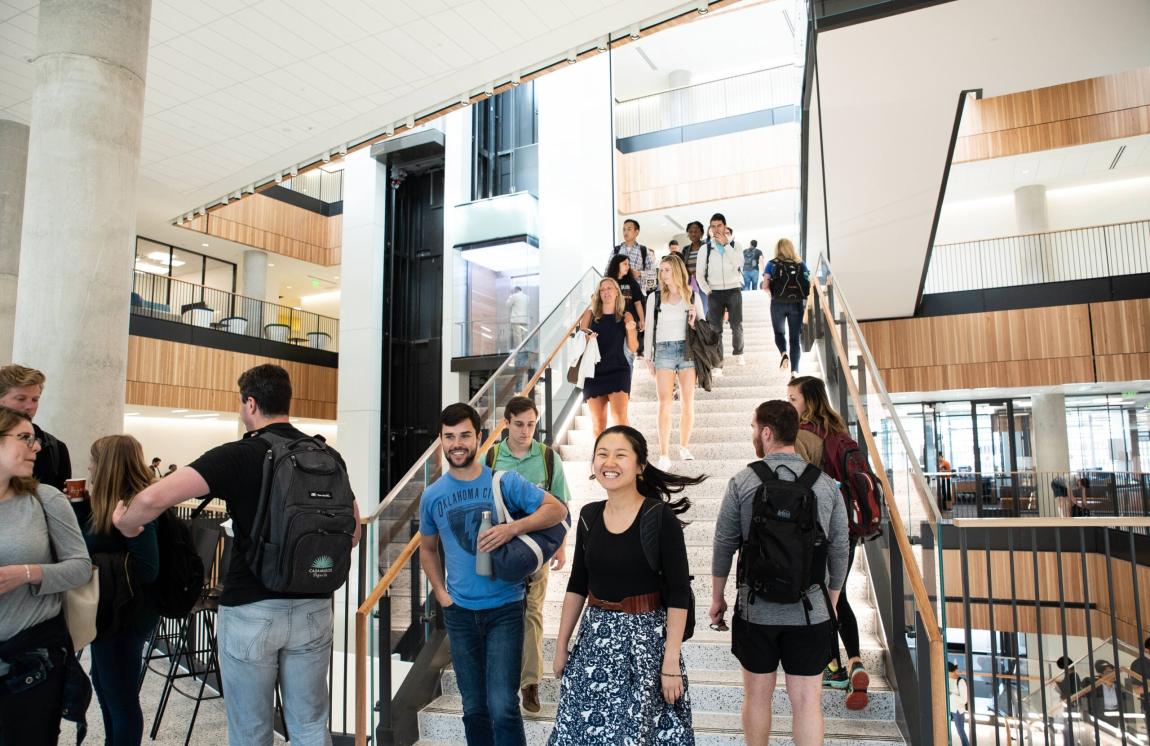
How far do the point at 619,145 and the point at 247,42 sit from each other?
11.9 meters

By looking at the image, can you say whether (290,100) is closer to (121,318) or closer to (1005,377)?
(121,318)

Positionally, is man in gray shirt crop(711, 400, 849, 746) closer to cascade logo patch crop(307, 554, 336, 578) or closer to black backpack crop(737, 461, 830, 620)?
black backpack crop(737, 461, 830, 620)

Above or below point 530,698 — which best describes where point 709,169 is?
above

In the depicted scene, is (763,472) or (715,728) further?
(715,728)

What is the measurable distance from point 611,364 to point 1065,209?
17.3 m

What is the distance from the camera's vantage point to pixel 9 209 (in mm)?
9867

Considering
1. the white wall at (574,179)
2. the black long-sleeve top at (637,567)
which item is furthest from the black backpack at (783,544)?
the white wall at (574,179)

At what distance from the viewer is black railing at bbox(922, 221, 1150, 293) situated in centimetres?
1501

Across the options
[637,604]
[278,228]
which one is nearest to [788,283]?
[637,604]

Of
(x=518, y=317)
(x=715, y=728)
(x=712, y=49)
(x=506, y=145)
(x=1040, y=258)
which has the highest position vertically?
(x=712, y=49)

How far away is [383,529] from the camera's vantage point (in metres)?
4.16

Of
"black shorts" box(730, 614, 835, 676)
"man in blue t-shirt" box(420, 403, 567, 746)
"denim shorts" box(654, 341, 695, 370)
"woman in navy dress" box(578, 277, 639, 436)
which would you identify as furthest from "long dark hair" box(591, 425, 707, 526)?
"denim shorts" box(654, 341, 695, 370)

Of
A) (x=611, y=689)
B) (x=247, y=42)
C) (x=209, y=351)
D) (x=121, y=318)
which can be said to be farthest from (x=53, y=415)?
(x=209, y=351)

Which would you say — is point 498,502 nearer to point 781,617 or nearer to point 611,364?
point 781,617
